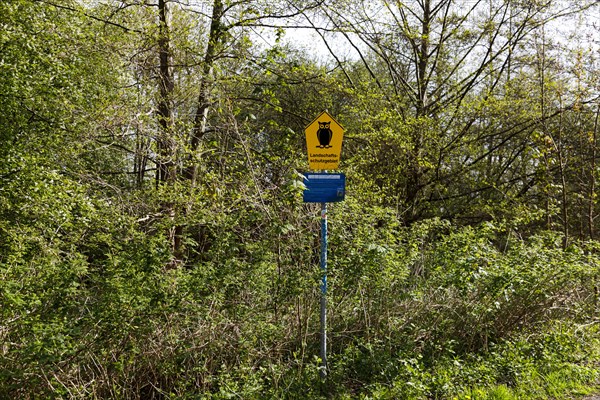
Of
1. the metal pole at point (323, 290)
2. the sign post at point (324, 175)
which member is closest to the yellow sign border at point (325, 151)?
the sign post at point (324, 175)

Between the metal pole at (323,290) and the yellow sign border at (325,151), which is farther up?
the yellow sign border at (325,151)

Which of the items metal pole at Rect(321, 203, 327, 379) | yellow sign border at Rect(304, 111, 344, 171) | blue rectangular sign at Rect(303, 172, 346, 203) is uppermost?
yellow sign border at Rect(304, 111, 344, 171)

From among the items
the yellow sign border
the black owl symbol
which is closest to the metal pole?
the yellow sign border

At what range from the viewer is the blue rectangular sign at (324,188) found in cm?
509

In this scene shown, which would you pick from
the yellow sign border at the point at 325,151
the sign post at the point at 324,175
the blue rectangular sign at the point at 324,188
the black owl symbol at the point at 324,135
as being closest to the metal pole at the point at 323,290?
the sign post at the point at 324,175

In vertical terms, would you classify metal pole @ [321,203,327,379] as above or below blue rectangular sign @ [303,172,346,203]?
below

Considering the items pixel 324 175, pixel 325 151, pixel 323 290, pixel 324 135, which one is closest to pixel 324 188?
pixel 324 175

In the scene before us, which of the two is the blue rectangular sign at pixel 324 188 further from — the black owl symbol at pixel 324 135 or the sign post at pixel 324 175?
the black owl symbol at pixel 324 135

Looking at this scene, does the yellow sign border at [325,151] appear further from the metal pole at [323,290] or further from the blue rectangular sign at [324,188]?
the metal pole at [323,290]

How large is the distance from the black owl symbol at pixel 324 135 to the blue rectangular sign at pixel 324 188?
326 millimetres

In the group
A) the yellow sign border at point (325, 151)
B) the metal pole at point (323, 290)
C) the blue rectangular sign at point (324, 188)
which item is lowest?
the metal pole at point (323, 290)

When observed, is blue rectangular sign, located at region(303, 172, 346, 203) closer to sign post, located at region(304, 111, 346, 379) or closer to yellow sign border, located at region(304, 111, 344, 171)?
sign post, located at region(304, 111, 346, 379)

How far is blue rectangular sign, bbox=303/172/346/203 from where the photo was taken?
16.7 feet

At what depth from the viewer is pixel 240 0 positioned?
940 centimetres
